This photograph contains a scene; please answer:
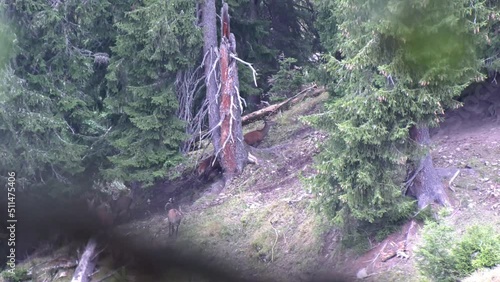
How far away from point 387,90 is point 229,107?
5158 mm

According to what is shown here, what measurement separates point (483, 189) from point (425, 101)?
101 inches

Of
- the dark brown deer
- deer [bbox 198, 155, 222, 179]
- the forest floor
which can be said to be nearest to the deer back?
the forest floor

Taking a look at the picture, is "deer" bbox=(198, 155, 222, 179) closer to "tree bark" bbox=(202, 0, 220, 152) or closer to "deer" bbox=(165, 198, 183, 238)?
"tree bark" bbox=(202, 0, 220, 152)

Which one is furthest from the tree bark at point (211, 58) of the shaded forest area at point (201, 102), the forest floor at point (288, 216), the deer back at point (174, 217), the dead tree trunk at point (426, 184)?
the dead tree trunk at point (426, 184)

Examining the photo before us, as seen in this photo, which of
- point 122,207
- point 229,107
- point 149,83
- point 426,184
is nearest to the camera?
point 426,184

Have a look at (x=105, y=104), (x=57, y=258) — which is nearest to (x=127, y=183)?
(x=105, y=104)

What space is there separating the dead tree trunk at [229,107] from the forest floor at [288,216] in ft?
1.37

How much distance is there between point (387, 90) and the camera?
1111 cm

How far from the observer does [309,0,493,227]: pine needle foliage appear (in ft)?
34.4

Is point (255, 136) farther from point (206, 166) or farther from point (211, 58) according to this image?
point (211, 58)

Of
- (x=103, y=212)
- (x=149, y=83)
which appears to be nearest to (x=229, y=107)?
(x=149, y=83)

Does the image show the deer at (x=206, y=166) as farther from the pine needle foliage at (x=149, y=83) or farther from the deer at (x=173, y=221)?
the deer at (x=173, y=221)

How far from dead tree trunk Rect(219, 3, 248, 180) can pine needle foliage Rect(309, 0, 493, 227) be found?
389cm

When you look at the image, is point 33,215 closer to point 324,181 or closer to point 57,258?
point 57,258
